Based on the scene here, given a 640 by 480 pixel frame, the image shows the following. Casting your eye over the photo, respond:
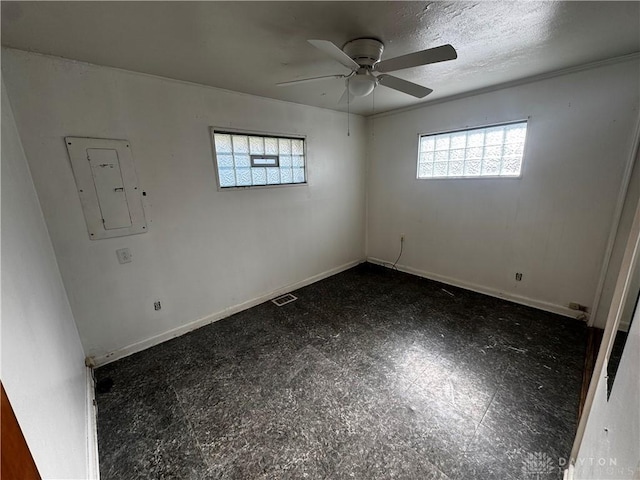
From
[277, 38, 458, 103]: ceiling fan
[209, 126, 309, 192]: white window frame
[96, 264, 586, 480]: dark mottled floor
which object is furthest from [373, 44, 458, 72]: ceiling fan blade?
[96, 264, 586, 480]: dark mottled floor

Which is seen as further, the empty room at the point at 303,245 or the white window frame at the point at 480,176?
the white window frame at the point at 480,176

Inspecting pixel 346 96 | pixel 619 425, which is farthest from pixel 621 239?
pixel 346 96

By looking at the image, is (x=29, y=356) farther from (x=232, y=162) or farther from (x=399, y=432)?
(x=232, y=162)

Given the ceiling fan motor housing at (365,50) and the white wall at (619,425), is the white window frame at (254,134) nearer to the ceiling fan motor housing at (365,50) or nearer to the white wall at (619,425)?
the ceiling fan motor housing at (365,50)

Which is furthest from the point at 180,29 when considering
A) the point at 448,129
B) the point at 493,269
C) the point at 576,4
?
the point at 493,269

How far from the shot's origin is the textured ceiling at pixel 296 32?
4.53ft

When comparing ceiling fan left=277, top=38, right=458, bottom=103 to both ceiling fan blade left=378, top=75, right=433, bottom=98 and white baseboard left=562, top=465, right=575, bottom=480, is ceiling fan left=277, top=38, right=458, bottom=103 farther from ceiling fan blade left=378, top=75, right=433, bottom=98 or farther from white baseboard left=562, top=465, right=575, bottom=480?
white baseboard left=562, top=465, right=575, bottom=480

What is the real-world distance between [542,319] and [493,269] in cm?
69

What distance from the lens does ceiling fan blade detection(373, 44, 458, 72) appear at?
56.3 inches

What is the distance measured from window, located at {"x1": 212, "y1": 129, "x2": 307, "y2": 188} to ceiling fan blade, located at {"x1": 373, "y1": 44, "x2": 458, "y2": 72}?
5.34 ft

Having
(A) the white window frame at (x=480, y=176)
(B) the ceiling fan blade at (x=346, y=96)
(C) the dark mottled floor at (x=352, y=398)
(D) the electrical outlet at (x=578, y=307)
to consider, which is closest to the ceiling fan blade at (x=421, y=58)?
(B) the ceiling fan blade at (x=346, y=96)

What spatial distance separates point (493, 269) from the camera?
3166 millimetres

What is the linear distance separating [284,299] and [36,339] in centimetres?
238

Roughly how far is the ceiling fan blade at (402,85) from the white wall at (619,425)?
1.82 m
